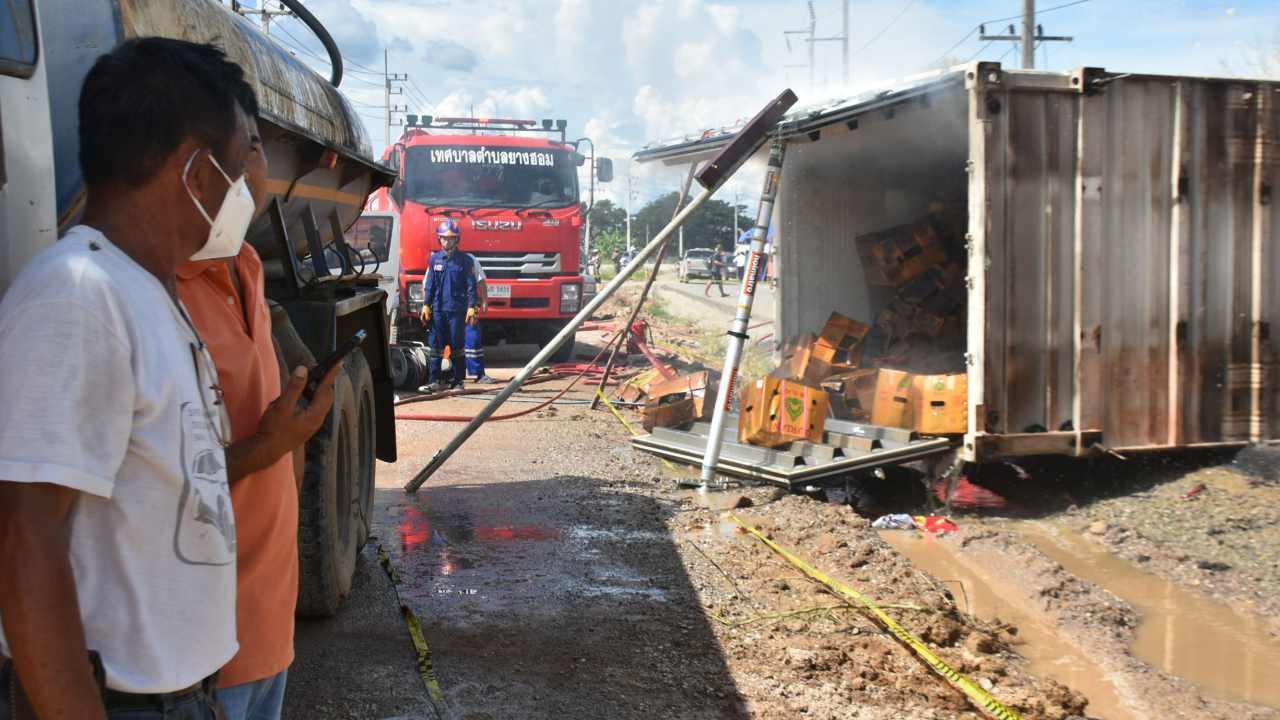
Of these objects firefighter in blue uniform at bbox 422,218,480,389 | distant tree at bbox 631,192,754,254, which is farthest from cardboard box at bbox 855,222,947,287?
distant tree at bbox 631,192,754,254

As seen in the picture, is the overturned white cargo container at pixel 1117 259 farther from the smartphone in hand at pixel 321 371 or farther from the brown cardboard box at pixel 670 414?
the smartphone in hand at pixel 321 371

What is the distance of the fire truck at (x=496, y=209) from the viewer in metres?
14.9

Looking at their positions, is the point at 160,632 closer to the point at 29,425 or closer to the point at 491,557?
the point at 29,425

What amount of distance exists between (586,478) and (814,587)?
2.86 metres

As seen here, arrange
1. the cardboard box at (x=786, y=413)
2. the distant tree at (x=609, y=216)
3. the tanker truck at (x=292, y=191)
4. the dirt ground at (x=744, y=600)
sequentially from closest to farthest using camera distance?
the tanker truck at (x=292, y=191) < the dirt ground at (x=744, y=600) < the cardboard box at (x=786, y=413) < the distant tree at (x=609, y=216)

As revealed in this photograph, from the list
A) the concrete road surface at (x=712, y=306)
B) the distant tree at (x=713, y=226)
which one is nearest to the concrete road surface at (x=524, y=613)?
the concrete road surface at (x=712, y=306)

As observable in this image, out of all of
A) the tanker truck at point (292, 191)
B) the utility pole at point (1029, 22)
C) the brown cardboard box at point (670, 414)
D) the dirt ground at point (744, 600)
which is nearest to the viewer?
the tanker truck at point (292, 191)

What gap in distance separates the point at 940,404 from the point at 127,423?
6202 mm

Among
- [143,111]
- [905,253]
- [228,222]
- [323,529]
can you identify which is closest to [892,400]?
[905,253]

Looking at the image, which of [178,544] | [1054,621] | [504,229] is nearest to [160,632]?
[178,544]

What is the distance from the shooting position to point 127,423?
1452mm

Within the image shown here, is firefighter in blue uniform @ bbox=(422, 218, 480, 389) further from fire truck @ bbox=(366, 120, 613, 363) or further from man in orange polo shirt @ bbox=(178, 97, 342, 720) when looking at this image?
man in orange polo shirt @ bbox=(178, 97, 342, 720)

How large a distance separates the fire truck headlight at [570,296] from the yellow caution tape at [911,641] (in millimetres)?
9677

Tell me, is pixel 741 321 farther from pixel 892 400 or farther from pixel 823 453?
pixel 892 400
